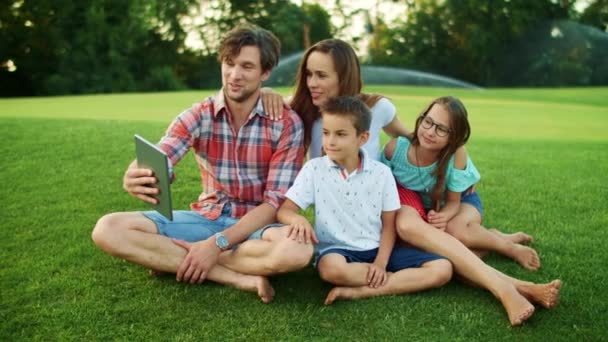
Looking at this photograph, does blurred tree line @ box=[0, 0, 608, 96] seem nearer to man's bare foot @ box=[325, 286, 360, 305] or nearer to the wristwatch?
the wristwatch

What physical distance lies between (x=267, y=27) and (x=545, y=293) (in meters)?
34.5

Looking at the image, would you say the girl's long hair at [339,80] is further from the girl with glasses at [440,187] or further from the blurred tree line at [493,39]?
the blurred tree line at [493,39]

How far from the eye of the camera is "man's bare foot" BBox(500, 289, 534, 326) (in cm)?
257

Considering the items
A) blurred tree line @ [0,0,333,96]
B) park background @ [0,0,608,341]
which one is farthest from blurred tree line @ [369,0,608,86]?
park background @ [0,0,608,341]

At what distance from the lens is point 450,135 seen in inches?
128

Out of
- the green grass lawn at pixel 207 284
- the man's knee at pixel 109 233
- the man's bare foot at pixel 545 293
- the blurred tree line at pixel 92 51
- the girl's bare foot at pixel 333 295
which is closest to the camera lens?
the green grass lawn at pixel 207 284

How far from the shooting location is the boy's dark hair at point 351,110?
9.57 feet

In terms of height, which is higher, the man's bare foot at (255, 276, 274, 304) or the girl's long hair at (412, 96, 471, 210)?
the girl's long hair at (412, 96, 471, 210)

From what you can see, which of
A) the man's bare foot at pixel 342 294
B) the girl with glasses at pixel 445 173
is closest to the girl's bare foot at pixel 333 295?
the man's bare foot at pixel 342 294

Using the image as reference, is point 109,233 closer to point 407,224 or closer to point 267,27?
point 407,224

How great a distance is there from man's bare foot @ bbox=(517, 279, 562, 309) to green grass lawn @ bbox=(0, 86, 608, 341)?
6 centimetres

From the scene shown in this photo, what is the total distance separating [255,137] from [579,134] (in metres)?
8.26

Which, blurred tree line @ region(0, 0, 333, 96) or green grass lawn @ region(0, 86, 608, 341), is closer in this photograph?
green grass lawn @ region(0, 86, 608, 341)

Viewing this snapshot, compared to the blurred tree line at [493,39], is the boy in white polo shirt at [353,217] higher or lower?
lower
